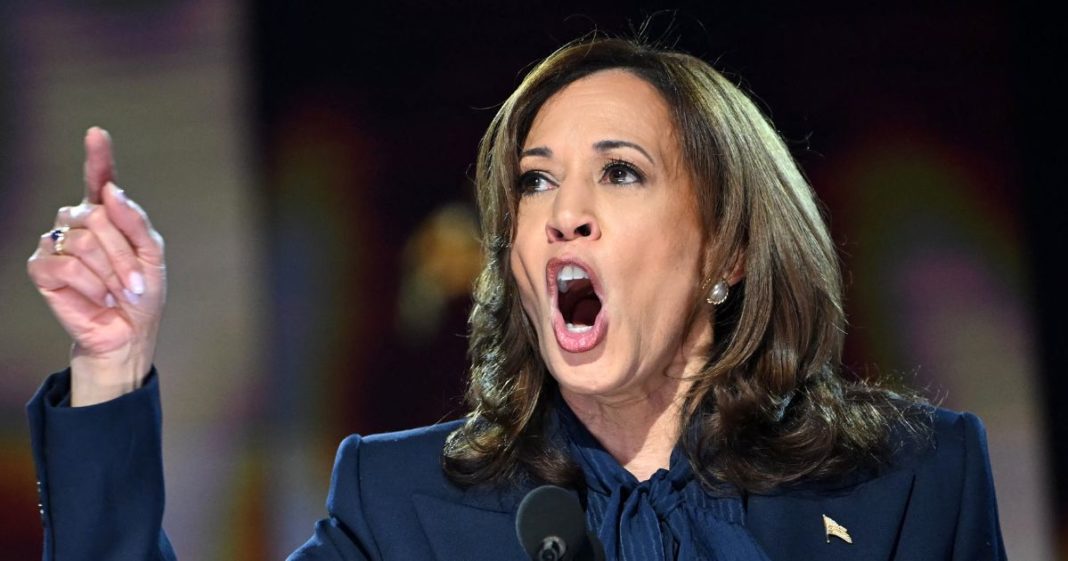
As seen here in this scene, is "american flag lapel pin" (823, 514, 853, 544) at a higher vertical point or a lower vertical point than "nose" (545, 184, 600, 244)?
lower

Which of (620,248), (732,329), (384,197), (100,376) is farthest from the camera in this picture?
(384,197)

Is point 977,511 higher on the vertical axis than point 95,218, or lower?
lower

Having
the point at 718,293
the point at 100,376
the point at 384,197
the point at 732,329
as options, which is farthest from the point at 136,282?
the point at 384,197

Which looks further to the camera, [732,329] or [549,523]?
[732,329]

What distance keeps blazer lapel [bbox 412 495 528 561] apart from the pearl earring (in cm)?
48

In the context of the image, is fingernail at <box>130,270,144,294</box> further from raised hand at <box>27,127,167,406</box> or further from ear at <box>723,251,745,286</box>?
ear at <box>723,251,745,286</box>

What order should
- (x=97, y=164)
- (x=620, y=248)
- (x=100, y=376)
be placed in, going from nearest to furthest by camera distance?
1. (x=97, y=164)
2. (x=100, y=376)
3. (x=620, y=248)

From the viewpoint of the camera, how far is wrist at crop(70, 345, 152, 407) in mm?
1708

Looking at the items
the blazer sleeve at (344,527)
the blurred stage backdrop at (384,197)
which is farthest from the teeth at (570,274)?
the blurred stage backdrop at (384,197)

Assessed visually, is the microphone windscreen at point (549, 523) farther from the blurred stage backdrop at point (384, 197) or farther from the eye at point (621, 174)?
the blurred stage backdrop at point (384, 197)

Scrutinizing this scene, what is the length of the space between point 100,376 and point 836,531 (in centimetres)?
112

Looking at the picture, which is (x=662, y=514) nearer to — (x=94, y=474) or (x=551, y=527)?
(x=551, y=527)

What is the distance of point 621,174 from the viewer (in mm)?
2111

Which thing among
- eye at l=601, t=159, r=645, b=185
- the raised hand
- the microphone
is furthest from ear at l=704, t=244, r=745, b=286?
the raised hand
